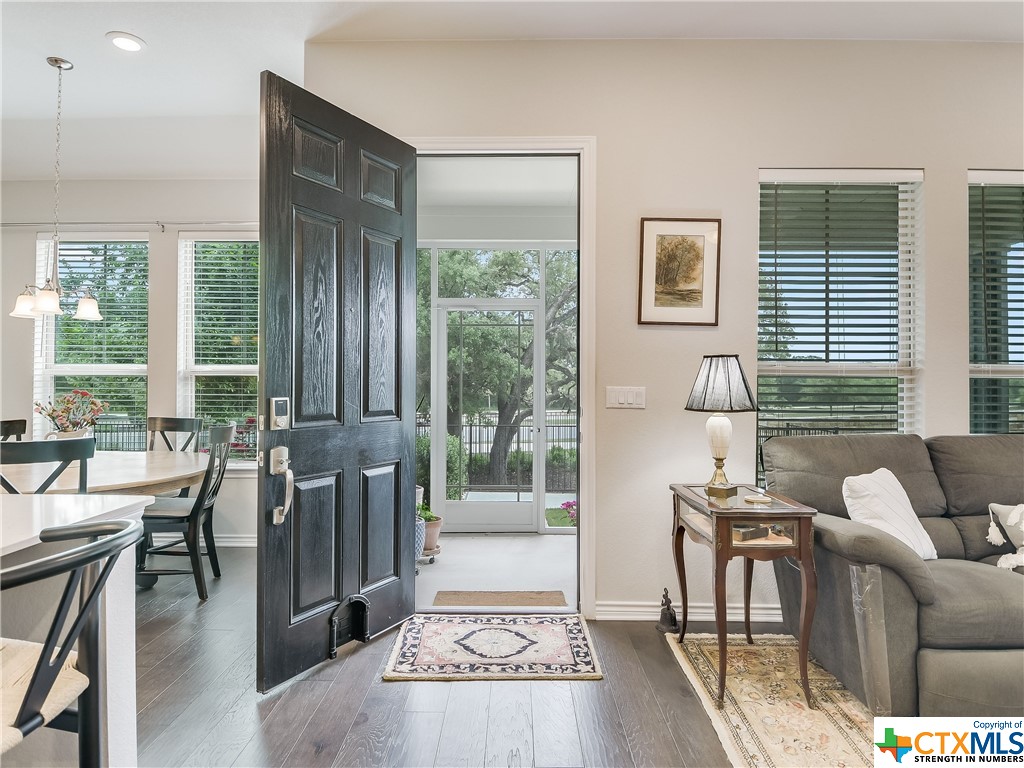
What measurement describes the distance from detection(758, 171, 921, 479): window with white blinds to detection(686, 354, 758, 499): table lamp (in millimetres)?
758

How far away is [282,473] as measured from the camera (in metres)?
2.21

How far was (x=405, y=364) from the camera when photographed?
2.83 metres

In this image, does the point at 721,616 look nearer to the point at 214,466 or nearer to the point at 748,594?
the point at 748,594

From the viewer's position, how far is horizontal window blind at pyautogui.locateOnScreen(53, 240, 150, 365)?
13.9 feet

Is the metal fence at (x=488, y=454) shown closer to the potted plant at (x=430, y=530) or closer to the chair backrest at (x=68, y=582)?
the potted plant at (x=430, y=530)

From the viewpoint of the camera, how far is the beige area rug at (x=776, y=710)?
1.79m

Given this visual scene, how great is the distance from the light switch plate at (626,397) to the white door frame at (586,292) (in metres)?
0.09

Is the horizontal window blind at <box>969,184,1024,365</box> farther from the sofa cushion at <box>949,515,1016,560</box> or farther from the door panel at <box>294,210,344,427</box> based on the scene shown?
the door panel at <box>294,210,344,427</box>

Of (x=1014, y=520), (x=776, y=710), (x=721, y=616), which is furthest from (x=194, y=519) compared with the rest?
(x=1014, y=520)

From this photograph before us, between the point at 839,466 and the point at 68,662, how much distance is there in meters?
2.69

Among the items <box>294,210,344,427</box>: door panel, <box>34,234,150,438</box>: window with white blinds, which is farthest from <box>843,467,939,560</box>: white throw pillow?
<box>34,234,150,438</box>: window with white blinds

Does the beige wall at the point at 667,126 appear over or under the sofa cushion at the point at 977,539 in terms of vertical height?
over

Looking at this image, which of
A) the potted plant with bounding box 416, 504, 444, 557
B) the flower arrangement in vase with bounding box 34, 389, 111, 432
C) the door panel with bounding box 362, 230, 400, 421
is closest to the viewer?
the door panel with bounding box 362, 230, 400, 421

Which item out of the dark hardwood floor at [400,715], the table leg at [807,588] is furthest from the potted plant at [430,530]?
the table leg at [807,588]
